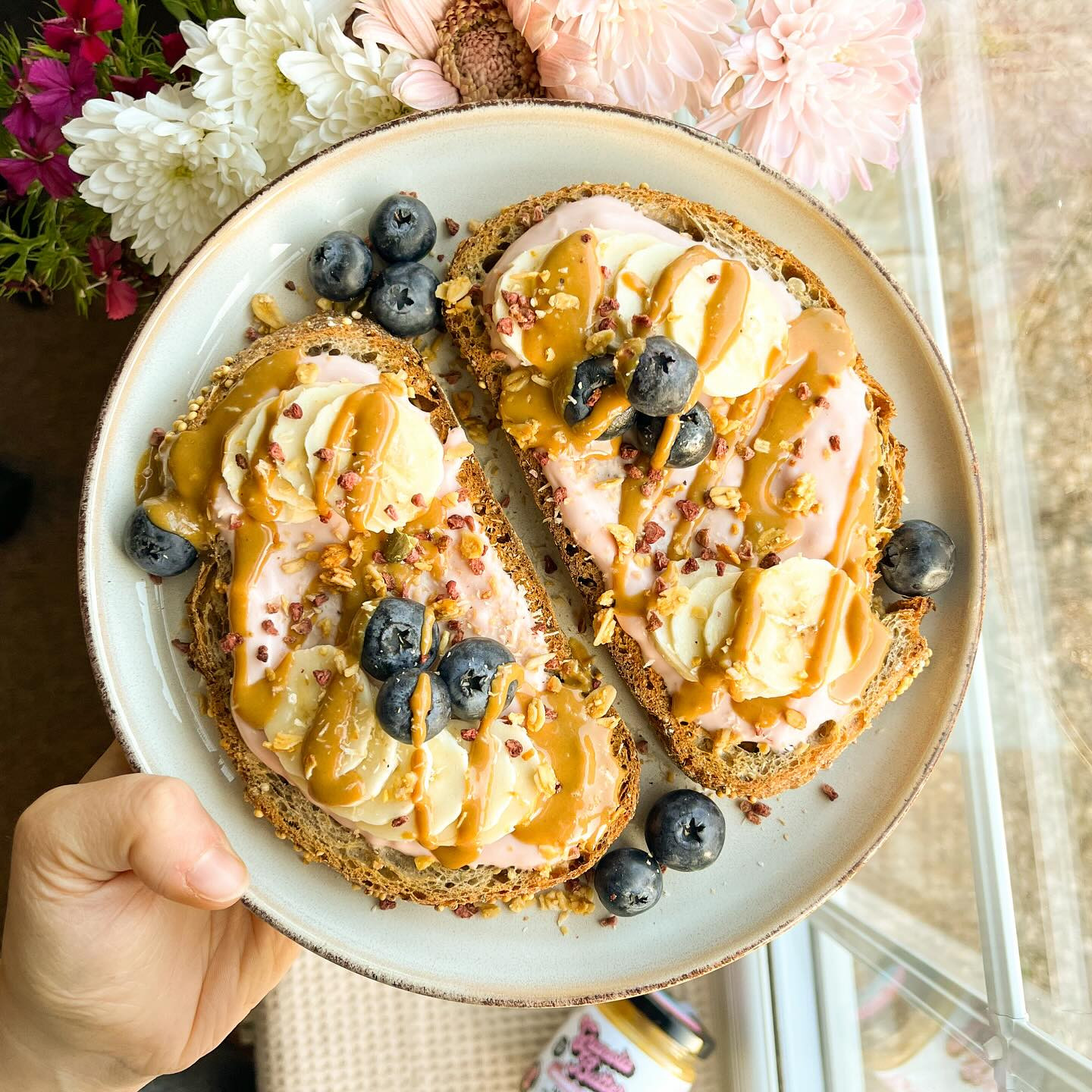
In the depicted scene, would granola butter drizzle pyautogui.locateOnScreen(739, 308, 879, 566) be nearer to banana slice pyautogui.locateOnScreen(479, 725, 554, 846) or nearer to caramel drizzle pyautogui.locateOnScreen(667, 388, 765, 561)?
caramel drizzle pyautogui.locateOnScreen(667, 388, 765, 561)

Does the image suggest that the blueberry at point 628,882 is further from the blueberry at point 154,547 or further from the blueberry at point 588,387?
the blueberry at point 154,547

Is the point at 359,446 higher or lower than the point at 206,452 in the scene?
higher

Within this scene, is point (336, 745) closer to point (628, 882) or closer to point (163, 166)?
point (628, 882)

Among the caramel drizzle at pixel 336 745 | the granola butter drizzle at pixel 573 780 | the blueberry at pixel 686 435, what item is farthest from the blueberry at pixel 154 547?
the blueberry at pixel 686 435

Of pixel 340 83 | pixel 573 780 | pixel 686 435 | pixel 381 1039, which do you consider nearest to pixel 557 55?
pixel 340 83

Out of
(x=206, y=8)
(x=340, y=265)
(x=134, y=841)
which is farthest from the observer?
(x=206, y=8)

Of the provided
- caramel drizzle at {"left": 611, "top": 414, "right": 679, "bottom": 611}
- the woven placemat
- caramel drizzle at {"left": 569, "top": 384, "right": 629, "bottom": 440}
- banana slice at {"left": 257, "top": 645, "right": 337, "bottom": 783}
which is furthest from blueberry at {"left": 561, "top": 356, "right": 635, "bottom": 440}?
the woven placemat

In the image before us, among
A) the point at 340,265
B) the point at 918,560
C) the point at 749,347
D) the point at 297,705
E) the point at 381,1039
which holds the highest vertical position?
the point at 749,347
